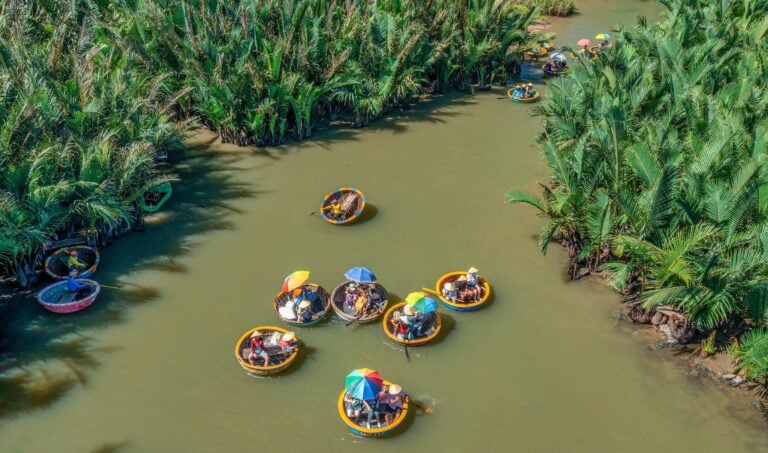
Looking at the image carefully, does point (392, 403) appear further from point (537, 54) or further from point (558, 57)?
point (537, 54)

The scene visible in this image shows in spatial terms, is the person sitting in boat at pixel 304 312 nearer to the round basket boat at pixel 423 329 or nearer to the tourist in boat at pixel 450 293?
the round basket boat at pixel 423 329

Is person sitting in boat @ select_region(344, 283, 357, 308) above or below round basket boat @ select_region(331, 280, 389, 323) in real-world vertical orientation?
above

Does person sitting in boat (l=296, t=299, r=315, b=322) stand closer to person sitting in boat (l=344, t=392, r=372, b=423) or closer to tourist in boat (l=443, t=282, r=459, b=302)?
person sitting in boat (l=344, t=392, r=372, b=423)

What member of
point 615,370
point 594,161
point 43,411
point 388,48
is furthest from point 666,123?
point 43,411

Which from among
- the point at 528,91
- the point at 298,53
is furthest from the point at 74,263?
the point at 528,91

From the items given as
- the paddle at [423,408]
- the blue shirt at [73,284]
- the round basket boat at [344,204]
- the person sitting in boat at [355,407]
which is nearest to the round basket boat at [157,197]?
the blue shirt at [73,284]

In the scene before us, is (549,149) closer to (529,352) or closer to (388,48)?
(529,352)

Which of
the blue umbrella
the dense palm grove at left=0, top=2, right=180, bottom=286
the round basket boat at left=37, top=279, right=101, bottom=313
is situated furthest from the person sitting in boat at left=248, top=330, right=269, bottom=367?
the dense palm grove at left=0, top=2, right=180, bottom=286

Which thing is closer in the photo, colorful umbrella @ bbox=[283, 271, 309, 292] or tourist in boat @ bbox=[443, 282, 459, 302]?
colorful umbrella @ bbox=[283, 271, 309, 292]
